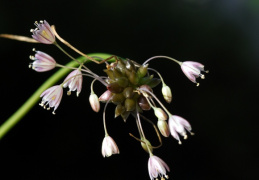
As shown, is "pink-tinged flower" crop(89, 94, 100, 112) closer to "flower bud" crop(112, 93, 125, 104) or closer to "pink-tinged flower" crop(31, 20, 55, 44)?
"flower bud" crop(112, 93, 125, 104)

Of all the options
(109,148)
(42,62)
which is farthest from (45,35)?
(109,148)

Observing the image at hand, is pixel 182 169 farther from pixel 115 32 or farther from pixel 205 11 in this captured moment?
pixel 205 11

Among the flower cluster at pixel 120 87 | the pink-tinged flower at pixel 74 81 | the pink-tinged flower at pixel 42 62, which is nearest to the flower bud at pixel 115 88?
the flower cluster at pixel 120 87

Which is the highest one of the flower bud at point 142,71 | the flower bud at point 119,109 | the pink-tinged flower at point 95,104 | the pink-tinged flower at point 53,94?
the pink-tinged flower at point 53,94

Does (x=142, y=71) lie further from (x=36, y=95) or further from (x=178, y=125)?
(x=36, y=95)

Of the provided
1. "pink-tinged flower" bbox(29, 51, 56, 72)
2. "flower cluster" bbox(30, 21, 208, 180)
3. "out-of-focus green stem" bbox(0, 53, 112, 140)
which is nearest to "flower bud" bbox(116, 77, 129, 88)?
"flower cluster" bbox(30, 21, 208, 180)

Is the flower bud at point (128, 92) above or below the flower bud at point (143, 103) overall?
above

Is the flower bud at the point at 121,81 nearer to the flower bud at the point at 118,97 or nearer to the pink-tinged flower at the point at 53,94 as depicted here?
the flower bud at the point at 118,97

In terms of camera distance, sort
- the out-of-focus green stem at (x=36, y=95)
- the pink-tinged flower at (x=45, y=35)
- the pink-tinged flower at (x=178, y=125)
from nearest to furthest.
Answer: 1. the pink-tinged flower at (x=178, y=125)
2. the pink-tinged flower at (x=45, y=35)
3. the out-of-focus green stem at (x=36, y=95)

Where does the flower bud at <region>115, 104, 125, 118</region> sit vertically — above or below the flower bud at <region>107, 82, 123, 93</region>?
below
